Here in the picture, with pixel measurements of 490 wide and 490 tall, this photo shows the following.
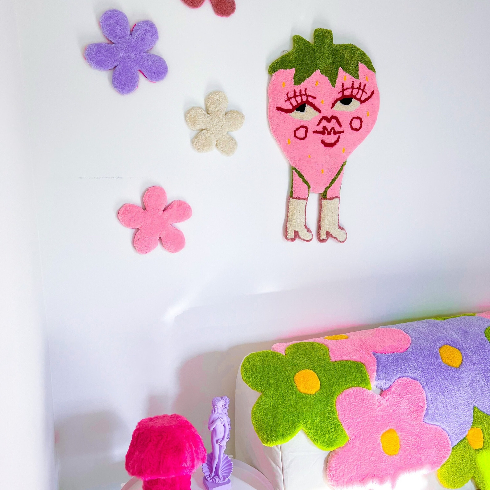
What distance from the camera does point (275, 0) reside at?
153cm

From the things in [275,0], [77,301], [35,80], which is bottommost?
[77,301]

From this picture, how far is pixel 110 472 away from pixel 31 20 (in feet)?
4.79

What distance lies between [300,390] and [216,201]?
2.20 feet

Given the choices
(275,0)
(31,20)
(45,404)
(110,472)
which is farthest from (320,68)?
(110,472)

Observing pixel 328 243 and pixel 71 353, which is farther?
pixel 328 243

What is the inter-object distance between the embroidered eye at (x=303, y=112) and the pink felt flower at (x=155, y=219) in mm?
484

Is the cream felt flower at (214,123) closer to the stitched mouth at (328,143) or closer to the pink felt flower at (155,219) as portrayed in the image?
the pink felt flower at (155,219)

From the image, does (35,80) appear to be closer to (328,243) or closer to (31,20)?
(31,20)

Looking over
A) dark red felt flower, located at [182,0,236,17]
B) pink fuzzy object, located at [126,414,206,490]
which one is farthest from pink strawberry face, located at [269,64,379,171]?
pink fuzzy object, located at [126,414,206,490]

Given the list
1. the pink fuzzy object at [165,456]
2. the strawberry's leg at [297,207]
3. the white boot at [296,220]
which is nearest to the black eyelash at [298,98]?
the strawberry's leg at [297,207]

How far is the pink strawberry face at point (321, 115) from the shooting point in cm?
158

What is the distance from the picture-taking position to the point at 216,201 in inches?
63.0

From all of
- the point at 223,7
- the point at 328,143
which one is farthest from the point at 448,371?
the point at 223,7

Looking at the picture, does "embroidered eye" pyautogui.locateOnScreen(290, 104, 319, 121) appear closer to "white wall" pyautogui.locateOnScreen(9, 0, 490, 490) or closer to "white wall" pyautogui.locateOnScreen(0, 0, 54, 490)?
"white wall" pyautogui.locateOnScreen(9, 0, 490, 490)
